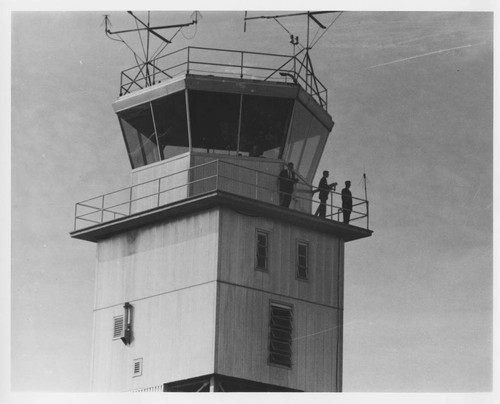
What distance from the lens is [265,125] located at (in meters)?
55.3

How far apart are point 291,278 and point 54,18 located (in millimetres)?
11283

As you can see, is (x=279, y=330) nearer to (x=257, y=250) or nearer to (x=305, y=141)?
(x=257, y=250)

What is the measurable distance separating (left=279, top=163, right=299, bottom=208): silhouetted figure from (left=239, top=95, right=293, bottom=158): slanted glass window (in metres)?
0.55

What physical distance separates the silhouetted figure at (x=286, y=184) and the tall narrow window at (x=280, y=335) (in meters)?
3.28

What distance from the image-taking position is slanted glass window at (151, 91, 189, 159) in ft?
181

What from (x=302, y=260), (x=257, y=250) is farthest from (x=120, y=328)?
(x=302, y=260)

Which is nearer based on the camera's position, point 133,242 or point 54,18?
point 54,18

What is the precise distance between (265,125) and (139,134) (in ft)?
13.4
